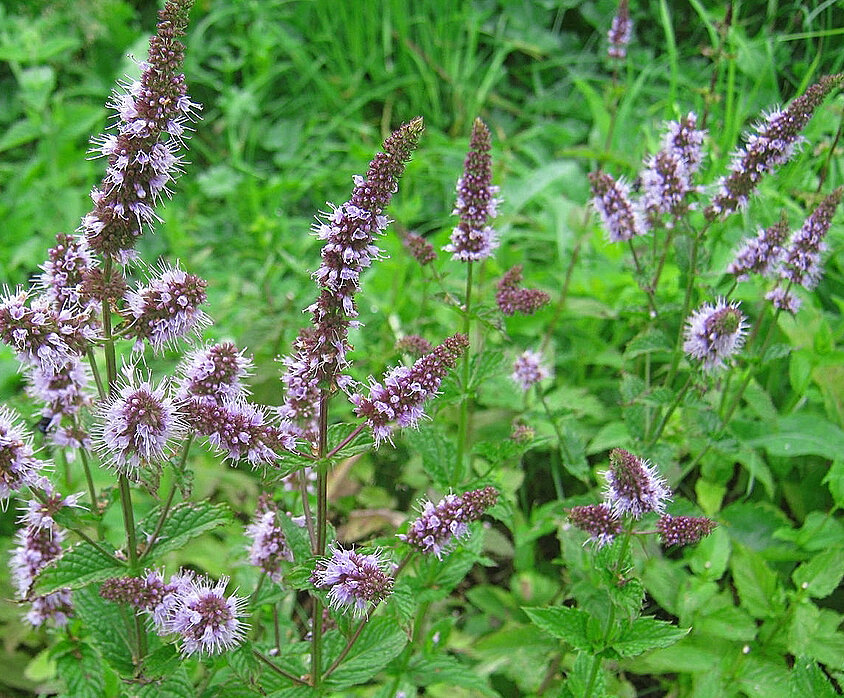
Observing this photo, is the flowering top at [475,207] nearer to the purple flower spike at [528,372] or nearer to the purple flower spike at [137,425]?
the purple flower spike at [528,372]

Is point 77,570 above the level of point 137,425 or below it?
below

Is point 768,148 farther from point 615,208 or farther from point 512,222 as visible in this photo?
point 512,222

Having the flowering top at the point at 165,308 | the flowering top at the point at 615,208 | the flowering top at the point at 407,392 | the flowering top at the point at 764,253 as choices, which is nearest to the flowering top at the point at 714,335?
the flowering top at the point at 764,253

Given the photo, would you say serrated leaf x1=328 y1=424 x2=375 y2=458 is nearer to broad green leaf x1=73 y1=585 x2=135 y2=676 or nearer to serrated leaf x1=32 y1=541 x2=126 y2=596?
serrated leaf x1=32 y1=541 x2=126 y2=596

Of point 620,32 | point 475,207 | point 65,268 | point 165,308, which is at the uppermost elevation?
point 620,32

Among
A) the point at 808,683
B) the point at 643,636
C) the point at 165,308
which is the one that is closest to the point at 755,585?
the point at 808,683

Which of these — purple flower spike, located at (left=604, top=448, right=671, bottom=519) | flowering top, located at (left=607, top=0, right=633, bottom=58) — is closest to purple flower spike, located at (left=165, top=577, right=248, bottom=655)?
purple flower spike, located at (left=604, top=448, right=671, bottom=519)

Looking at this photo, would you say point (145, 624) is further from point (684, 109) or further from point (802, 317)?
point (684, 109)
